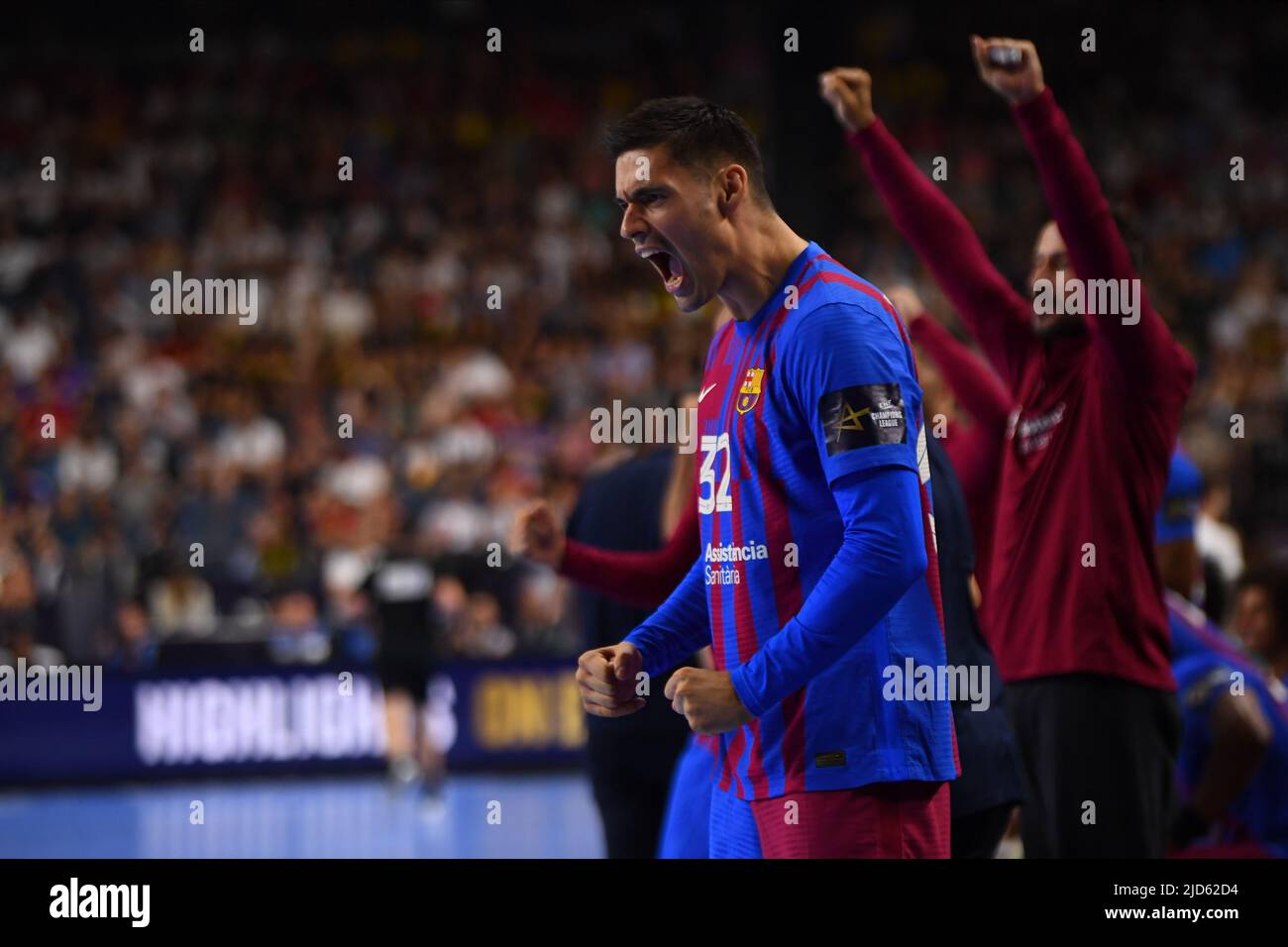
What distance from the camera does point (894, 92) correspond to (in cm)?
1909

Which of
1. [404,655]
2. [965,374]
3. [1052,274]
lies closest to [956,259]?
[1052,274]

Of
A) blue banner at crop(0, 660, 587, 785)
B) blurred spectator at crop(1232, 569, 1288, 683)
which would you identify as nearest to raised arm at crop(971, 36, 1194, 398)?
blurred spectator at crop(1232, 569, 1288, 683)

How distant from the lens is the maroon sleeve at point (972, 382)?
4355 millimetres

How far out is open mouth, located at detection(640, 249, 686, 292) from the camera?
297 centimetres

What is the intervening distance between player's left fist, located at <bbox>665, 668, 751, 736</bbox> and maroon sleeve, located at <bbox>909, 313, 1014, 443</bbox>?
1.90m

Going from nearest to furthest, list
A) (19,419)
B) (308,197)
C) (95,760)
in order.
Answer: (95,760), (19,419), (308,197)

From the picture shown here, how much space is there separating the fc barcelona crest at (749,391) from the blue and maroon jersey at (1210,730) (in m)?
1.88

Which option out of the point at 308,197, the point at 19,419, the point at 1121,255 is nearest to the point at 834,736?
the point at 1121,255

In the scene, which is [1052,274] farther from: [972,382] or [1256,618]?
[1256,618]

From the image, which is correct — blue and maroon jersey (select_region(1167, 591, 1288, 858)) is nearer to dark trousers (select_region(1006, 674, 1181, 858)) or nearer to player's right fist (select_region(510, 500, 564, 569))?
dark trousers (select_region(1006, 674, 1181, 858))

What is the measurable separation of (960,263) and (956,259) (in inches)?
0.8

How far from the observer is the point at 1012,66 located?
358 cm
